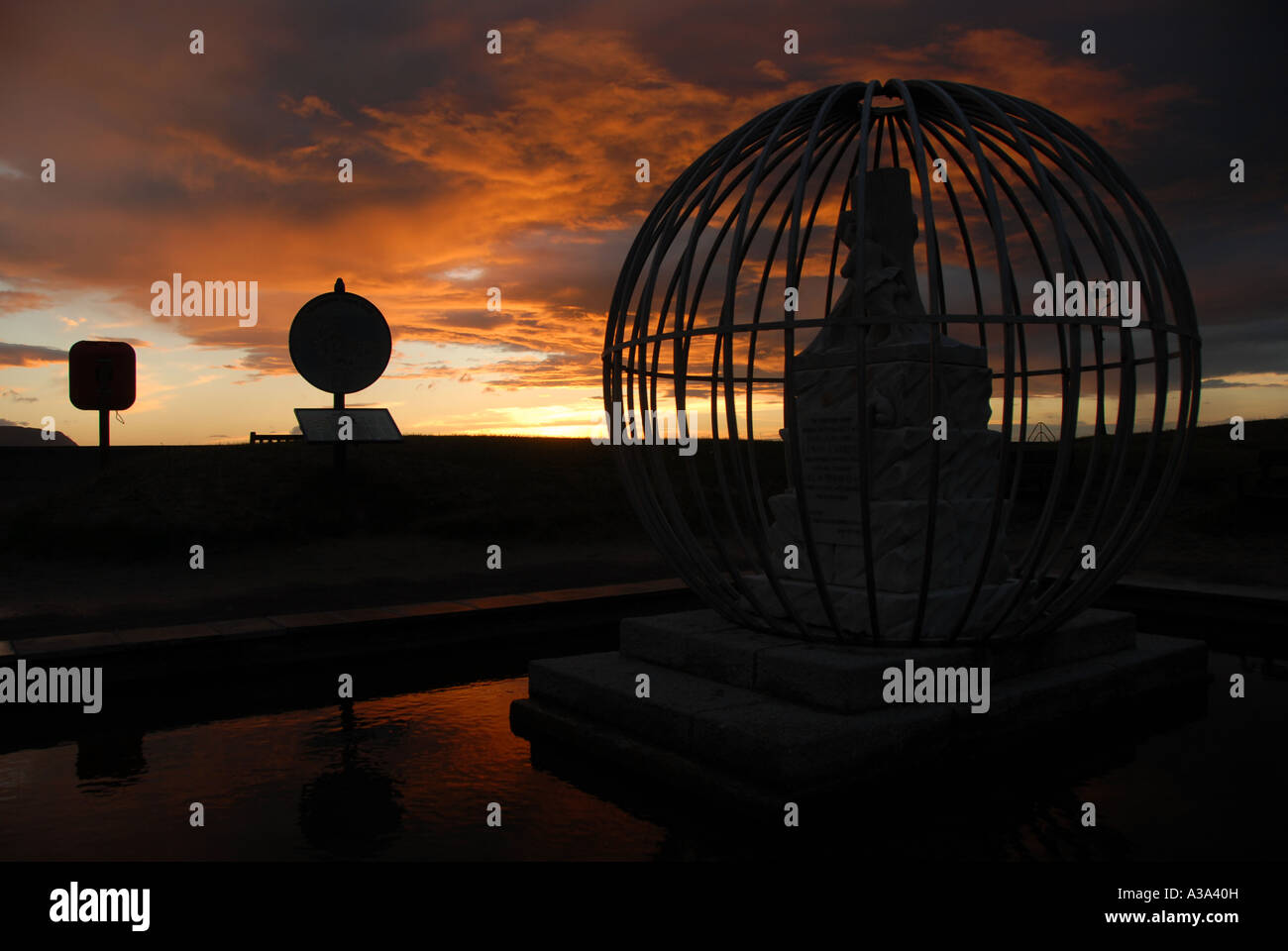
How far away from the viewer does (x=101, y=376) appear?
60.6 ft

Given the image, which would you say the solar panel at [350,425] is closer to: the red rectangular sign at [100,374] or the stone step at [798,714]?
the red rectangular sign at [100,374]

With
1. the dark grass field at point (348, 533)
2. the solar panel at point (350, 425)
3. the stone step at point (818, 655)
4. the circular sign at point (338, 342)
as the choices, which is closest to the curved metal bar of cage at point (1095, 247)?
the stone step at point (818, 655)

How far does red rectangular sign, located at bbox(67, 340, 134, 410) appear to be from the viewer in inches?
723

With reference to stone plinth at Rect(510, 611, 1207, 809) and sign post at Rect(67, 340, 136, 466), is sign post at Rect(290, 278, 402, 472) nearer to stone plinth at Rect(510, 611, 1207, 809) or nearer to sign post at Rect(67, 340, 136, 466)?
sign post at Rect(67, 340, 136, 466)

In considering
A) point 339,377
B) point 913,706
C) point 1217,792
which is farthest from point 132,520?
point 1217,792

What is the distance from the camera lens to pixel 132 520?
13.0 metres

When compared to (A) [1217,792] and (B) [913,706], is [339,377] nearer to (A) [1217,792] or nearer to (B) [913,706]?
(B) [913,706]

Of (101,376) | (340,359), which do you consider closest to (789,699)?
(340,359)

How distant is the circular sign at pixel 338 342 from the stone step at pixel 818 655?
34.1 feet

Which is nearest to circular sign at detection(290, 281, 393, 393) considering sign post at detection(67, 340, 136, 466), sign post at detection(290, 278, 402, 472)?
sign post at detection(290, 278, 402, 472)

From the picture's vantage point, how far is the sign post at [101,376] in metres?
18.4

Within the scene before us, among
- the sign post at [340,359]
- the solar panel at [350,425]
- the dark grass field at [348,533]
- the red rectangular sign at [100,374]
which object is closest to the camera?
the dark grass field at [348,533]

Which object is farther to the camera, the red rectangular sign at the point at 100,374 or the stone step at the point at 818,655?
the red rectangular sign at the point at 100,374
